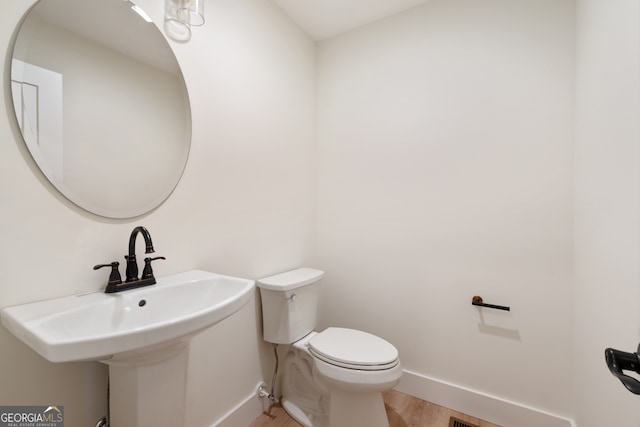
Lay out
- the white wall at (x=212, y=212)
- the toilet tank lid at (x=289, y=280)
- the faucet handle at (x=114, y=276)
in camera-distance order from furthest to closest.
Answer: the toilet tank lid at (x=289, y=280), the faucet handle at (x=114, y=276), the white wall at (x=212, y=212)

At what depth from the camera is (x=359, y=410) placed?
1.25 meters

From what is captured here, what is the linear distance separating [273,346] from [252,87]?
61.6 inches

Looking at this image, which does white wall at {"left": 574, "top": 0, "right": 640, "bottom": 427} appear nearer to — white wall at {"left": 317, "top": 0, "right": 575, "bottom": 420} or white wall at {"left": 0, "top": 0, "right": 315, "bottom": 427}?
white wall at {"left": 317, "top": 0, "right": 575, "bottom": 420}

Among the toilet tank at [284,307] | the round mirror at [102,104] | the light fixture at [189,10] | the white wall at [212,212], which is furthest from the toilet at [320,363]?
the light fixture at [189,10]

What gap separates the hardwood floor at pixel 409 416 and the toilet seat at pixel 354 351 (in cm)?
49

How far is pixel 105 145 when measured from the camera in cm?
98

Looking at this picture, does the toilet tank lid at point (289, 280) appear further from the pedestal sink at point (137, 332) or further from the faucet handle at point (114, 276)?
the faucet handle at point (114, 276)

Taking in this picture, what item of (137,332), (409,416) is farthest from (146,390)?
(409,416)

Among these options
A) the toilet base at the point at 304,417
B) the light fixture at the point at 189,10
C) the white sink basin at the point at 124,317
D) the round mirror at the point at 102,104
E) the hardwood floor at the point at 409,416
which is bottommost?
the hardwood floor at the point at 409,416

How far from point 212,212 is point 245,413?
110cm

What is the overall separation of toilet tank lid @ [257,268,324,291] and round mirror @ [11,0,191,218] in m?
0.70

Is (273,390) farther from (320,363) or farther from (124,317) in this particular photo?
(124,317)

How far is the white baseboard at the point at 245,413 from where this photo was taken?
1329 millimetres

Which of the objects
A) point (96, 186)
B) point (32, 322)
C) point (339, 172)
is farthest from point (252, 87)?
point (32, 322)
